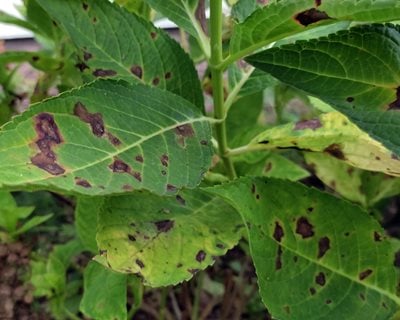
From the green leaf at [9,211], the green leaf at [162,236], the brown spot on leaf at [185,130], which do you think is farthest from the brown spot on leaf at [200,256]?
the green leaf at [9,211]

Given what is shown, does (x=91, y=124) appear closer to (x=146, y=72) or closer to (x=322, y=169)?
(x=146, y=72)

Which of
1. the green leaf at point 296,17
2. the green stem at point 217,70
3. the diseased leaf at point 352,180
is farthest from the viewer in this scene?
the diseased leaf at point 352,180

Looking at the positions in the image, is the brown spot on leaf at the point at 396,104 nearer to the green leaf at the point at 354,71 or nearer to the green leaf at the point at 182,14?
the green leaf at the point at 354,71

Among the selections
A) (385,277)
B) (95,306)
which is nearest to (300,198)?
(385,277)

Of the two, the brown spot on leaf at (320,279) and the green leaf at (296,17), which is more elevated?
the green leaf at (296,17)

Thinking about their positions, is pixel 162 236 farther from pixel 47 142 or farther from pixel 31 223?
pixel 31 223
